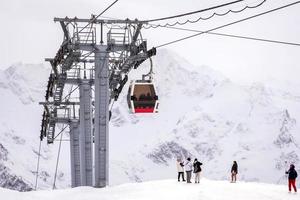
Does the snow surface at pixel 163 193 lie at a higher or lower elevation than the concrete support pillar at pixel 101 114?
lower

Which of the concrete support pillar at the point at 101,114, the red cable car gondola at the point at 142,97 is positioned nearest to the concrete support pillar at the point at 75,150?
the concrete support pillar at the point at 101,114

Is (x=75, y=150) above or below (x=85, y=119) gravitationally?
below

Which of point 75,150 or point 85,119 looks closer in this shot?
point 85,119

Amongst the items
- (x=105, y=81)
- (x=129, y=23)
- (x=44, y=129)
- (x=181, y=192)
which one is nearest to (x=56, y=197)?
(x=181, y=192)

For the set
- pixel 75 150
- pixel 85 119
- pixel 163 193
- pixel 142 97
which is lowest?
pixel 75 150

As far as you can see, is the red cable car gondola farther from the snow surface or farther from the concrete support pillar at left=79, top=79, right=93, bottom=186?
the concrete support pillar at left=79, top=79, right=93, bottom=186

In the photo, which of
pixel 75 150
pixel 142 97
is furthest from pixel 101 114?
pixel 75 150

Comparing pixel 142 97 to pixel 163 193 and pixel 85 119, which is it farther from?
pixel 85 119

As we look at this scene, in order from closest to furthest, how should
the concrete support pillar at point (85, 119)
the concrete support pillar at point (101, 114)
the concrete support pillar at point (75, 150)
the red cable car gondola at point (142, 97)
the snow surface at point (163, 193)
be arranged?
the snow surface at point (163, 193) < the red cable car gondola at point (142, 97) < the concrete support pillar at point (101, 114) < the concrete support pillar at point (85, 119) < the concrete support pillar at point (75, 150)

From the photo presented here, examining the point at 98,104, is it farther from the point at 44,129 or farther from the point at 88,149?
the point at 44,129

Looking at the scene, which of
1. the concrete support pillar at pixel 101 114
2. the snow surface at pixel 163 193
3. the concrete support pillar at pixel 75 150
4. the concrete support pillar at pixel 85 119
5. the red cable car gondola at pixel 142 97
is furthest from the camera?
the concrete support pillar at pixel 75 150

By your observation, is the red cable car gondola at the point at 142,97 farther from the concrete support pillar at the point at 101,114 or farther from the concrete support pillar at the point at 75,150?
the concrete support pillar at the point at 75,150

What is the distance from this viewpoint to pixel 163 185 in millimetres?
31250

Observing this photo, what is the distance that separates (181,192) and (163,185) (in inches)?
172
